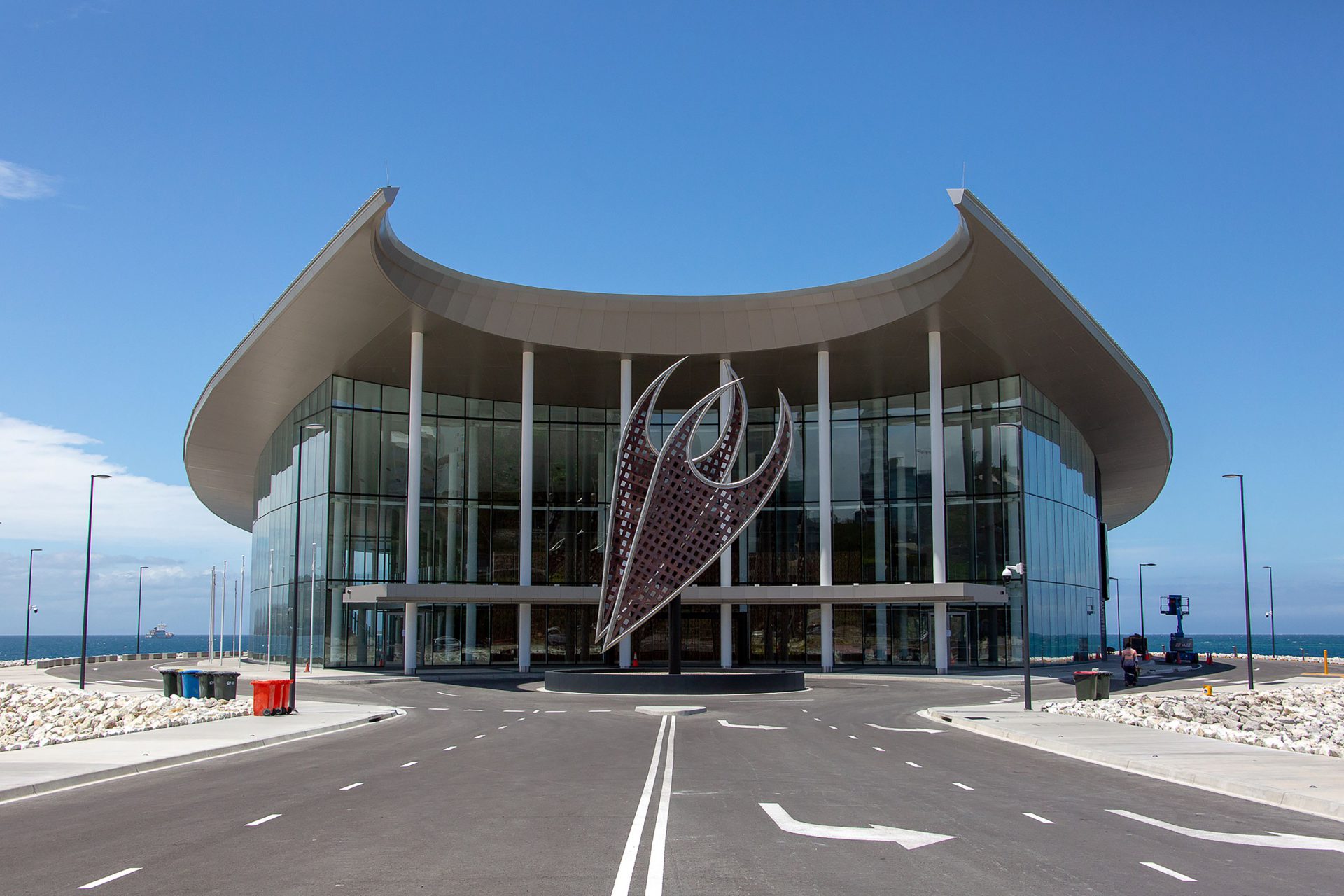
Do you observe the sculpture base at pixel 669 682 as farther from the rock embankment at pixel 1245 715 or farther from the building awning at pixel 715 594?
the building awning at pixel 715 594

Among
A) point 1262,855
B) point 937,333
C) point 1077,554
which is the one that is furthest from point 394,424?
point 1262,855

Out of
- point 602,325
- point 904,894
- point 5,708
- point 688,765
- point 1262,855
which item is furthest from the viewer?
point 602,325

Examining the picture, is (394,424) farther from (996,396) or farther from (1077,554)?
(1077,554)

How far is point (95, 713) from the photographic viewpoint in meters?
29.5

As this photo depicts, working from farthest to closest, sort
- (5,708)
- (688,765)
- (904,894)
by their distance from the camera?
(5,708) < (688,765) < (904,894)

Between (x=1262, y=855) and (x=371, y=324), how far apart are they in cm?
3842

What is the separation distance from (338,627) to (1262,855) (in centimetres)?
4382

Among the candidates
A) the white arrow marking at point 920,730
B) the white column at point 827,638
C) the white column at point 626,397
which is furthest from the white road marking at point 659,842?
the white column at point 827,638

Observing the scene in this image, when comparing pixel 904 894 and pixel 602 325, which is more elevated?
pixel 602 325

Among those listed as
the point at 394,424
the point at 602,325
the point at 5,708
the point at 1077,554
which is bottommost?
the point at 5,708

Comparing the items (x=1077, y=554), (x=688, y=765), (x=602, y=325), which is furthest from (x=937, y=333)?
(x=688, y=765)

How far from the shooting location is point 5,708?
3194 centimetres

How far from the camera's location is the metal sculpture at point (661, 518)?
34.8 metres

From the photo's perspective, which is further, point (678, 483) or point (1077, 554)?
point (1077, 554)
